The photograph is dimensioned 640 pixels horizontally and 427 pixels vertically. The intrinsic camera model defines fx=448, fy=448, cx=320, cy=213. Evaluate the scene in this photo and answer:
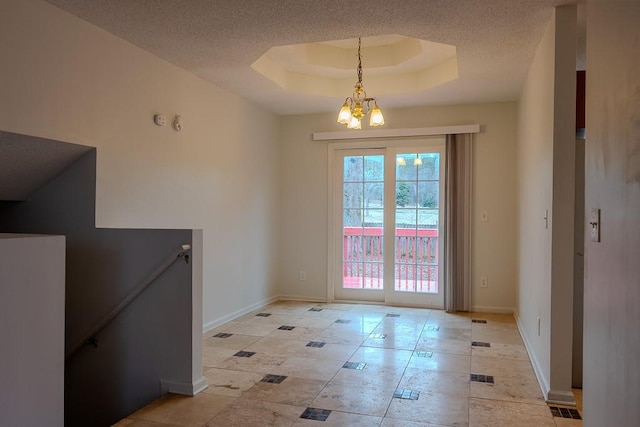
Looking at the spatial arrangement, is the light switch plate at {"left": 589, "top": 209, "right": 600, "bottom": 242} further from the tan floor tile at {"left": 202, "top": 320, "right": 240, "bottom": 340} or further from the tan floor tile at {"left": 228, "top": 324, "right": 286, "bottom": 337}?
the tan floor tile at {"left": 202, "top": 320, "right": 240, "bottom": 340}

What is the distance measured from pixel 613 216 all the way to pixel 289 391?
85.7 inches

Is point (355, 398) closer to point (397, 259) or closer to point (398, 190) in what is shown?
point (397, 259)

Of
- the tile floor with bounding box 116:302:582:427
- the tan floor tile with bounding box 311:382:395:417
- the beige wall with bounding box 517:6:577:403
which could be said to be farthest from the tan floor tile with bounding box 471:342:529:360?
the tan floor tile with bounding box 311:382:395:417

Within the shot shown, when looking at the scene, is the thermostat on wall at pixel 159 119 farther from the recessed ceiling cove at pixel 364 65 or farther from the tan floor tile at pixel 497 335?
the tan floor tile at pixel 497 335

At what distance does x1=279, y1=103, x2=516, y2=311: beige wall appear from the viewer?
5.07 meters

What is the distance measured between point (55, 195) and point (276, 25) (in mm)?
2004

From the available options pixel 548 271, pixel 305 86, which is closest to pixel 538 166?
pixel 548 271

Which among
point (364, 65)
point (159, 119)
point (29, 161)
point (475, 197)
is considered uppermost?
point (364, 65)

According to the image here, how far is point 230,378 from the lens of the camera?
10.2 ft

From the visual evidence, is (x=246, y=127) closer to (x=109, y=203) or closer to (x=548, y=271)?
(x=109, y=203)

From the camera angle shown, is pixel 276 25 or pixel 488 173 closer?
pixel 276 25

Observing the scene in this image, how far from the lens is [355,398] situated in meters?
2.76

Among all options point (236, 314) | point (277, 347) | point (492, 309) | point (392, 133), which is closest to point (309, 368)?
point (277, 347)

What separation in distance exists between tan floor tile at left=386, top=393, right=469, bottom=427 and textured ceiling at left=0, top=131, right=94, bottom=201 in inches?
103
